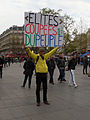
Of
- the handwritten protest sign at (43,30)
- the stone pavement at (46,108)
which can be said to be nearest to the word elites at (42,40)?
the handwritten protest sign at (43,30)

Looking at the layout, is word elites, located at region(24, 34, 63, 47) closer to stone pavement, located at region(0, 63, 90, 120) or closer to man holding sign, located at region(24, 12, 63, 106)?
man holding sign, located at region(24, 12, 63, 106)

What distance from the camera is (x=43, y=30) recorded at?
26.4 ft

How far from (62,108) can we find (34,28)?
3.34 m

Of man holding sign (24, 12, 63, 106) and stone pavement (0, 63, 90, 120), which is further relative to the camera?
man holding sign (24, 12, 63, 106)

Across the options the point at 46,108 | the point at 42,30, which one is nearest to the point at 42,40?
the point at 42,30

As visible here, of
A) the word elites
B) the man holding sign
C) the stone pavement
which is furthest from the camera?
the man holding sign

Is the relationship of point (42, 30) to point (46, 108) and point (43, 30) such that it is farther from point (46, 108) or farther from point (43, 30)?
point (46, 108)

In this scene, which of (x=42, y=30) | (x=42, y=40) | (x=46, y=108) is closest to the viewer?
(x=46, y=108)

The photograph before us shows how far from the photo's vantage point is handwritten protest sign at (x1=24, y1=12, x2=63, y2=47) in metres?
7.55

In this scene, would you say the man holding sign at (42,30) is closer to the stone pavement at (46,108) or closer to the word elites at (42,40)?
the word elites at (42,40)

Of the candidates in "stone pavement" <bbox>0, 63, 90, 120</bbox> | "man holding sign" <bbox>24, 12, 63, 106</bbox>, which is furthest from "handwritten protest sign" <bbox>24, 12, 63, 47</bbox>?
"stone pavement" <bbox>0, 63, 90, 120</bbox>

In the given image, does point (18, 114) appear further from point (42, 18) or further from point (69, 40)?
point (69, 40)

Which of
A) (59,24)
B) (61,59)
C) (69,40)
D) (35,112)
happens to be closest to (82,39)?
(69,40)

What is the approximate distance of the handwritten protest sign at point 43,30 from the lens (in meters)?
7.55
